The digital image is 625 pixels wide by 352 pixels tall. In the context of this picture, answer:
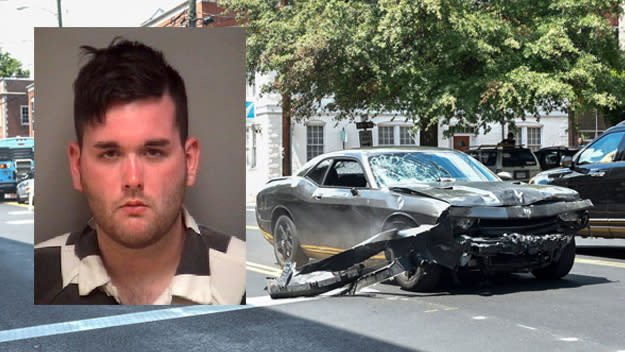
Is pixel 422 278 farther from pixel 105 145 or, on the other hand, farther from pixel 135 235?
pixel 105 145

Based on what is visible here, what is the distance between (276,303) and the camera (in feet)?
28.9

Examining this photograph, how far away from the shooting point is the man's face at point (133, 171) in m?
3.32

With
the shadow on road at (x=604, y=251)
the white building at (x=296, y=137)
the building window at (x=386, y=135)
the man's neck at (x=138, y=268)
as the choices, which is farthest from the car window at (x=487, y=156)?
the man's neck at (x=138, y=268)

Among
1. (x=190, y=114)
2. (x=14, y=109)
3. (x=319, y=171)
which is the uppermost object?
(x=14, y=109)

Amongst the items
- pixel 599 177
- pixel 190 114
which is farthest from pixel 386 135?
pixel 190 114

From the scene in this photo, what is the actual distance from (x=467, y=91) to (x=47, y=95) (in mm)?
18853

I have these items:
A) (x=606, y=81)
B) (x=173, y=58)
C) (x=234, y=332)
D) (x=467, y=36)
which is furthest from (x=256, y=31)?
(x=173, y=58)

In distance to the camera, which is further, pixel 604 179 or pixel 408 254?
pixel 604 179

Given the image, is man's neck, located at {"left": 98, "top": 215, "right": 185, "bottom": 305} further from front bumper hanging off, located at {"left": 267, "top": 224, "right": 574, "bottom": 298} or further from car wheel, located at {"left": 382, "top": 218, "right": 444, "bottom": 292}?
car wheel, located at {"left": 382, "top": 218, "right": 444, "bottom": 292}

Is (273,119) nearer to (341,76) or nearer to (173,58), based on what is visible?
(341,76)

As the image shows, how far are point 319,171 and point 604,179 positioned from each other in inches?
184

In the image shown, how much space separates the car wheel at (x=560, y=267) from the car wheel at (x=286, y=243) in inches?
112

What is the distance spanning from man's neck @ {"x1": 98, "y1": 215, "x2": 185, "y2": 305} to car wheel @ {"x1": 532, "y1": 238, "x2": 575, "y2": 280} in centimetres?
656

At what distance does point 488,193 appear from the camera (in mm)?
7945
